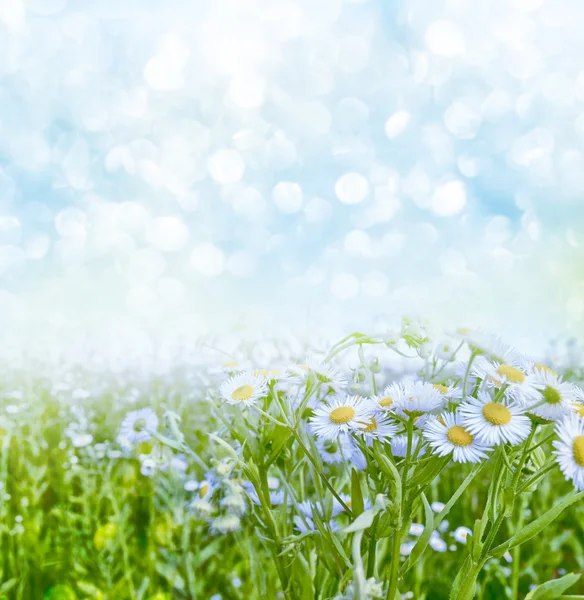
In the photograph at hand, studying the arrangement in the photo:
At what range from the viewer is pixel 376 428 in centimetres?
48

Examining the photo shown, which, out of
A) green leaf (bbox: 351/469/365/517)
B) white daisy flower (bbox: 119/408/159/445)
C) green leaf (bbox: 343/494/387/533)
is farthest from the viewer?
white daisy flower (bbox: 119/408/159/445)

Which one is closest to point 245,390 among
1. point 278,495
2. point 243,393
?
point 243,393

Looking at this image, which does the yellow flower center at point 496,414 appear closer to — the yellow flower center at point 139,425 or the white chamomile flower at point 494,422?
the white chamomile flower at point 494,422

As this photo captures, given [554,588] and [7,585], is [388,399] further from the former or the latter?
[7,585]

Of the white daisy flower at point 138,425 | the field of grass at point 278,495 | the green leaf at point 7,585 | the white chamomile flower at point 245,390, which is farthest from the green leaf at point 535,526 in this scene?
the green leaf at point 7,585

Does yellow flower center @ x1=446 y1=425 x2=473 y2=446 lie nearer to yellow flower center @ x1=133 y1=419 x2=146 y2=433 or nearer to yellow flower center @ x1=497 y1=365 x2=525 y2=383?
yellow flower center @ x1=497 y1=365 x2=525 y2=383

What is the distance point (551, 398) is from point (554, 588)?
14 cm

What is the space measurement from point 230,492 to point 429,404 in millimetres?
309

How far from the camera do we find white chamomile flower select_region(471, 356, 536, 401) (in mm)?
465

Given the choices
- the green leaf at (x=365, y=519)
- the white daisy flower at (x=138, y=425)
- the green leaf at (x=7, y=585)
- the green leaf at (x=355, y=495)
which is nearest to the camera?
the green leaf at (x=365, y=519)

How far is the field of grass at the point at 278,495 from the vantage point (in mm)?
482

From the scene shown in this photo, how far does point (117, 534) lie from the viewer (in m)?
1.12

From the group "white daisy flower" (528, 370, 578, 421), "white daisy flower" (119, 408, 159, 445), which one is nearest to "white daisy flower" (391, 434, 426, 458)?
"white daisy flower" (528, 370, 578, 421)

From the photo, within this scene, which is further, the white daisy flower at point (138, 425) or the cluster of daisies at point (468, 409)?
the white daisy flower at point (138, 425)
